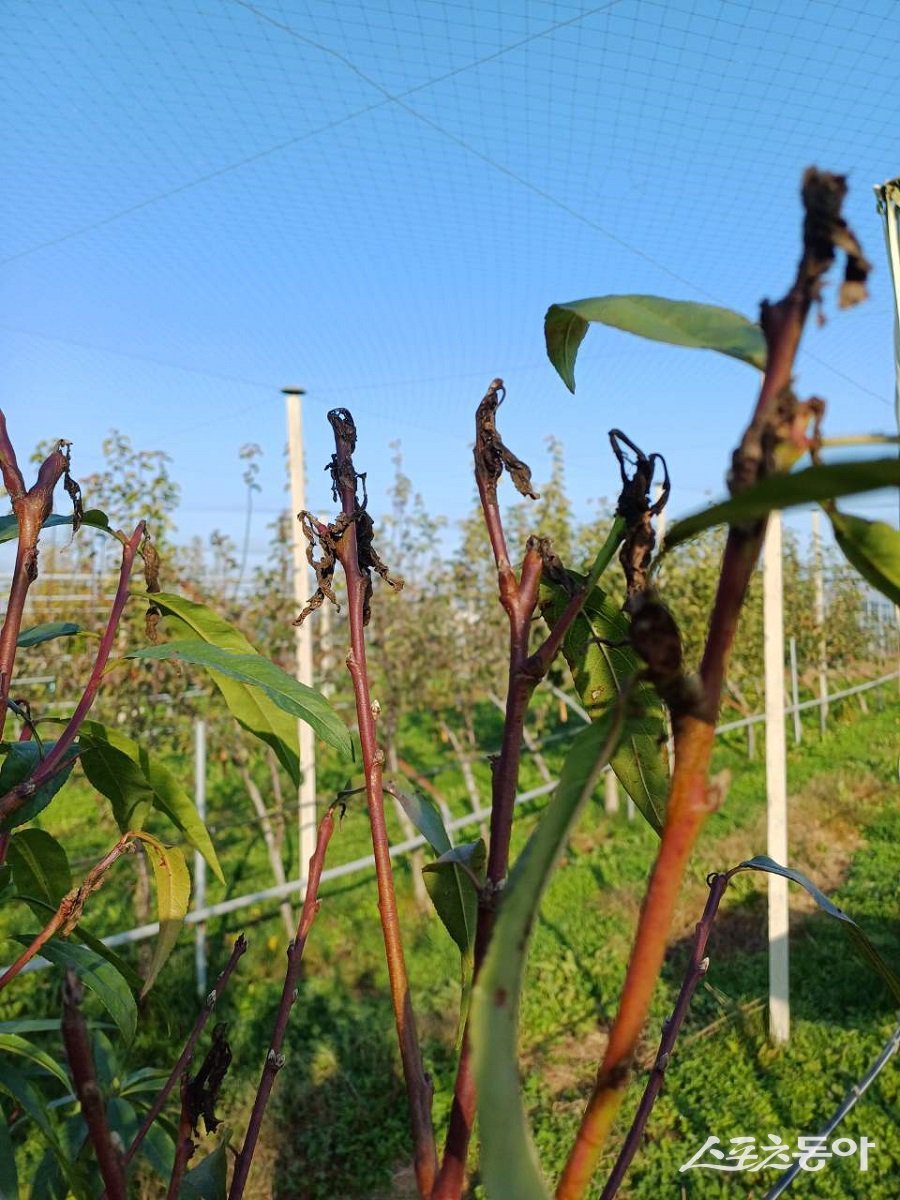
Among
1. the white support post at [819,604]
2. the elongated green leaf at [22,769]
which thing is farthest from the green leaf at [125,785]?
the white support post at [819,604]

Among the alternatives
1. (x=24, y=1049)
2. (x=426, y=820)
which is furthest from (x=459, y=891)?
(x=24, y=1049)

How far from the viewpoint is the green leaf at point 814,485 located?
0.24 meters

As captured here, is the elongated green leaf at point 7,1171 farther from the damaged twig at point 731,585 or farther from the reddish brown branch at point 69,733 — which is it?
the damaged twig at point 731,585

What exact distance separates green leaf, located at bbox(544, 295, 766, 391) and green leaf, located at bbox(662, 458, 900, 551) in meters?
0.08

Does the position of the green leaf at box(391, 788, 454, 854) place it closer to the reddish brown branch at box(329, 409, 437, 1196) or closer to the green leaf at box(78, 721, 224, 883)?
the reddish brown branch at box(329, 409, 437, 1196)

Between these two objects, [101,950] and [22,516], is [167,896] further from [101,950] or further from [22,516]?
[22,516]

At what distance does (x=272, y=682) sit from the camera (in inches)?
22.4

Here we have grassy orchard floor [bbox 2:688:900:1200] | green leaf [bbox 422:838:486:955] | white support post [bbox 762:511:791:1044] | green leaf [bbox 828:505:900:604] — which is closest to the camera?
green leaf [bbox 828:505:900:604]

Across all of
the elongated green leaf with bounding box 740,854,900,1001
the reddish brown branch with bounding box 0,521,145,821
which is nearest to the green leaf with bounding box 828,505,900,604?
the elongated green leaf with bounding box 740,854,900,1001

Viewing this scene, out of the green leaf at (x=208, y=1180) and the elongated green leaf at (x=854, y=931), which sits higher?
the elongated green leaf at (x=854, y=931)

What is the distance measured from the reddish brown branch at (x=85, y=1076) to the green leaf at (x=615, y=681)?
9.7 inches

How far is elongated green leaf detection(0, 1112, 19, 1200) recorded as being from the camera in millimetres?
670

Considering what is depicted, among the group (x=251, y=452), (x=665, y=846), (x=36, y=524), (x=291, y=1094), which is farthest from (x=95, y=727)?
(x=251, y=452)

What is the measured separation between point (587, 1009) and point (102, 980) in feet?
10.8
